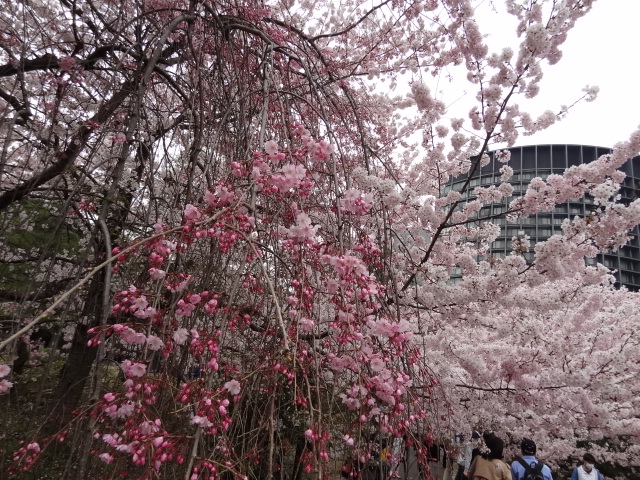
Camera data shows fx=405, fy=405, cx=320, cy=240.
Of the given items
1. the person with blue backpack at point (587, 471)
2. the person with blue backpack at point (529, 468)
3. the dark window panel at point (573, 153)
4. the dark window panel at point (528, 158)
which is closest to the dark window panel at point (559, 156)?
the dark window panel at point (573, 153)

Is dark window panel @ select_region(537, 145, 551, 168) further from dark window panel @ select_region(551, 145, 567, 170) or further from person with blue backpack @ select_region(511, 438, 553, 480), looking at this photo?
person with blue backpack @ select_region(511, 438, 553, 480)

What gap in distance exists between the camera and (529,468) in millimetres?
2732

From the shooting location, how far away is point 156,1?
259cm

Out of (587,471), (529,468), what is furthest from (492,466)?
(587,471)

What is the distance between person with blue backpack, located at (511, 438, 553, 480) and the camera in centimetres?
270

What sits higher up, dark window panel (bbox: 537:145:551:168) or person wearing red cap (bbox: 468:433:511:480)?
dark window panel (bbox: 537:145:551:168)

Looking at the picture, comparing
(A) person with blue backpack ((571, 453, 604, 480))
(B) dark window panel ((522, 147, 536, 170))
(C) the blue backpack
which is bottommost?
(A) person with blue backpack ((571, 453, 604, 480))

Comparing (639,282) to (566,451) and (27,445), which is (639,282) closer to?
(566,451)

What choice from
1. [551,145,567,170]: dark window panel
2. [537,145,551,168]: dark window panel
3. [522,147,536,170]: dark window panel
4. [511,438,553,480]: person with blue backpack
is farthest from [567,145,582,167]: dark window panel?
[511,438,553,480]: person with blue backpack

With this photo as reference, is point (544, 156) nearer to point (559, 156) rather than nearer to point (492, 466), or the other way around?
Answer: point (559, 156)

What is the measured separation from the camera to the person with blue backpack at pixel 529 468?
8.86 ft

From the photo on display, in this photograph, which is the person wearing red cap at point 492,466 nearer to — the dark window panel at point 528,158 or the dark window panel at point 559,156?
the dark window panel at point 528,158

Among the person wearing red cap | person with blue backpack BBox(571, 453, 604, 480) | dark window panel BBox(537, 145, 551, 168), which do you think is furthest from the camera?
dark window panel BBox(537, 145, 551, 168)

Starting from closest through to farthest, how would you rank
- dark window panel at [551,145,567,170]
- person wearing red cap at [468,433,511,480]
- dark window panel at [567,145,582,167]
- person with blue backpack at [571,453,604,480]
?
person wearing red cap at [468,433,511,480] < person with blue backpack at [571,453,604,480] < dark window panel at [567,145,582,167] < dark window panel at [551,145,567,170]
